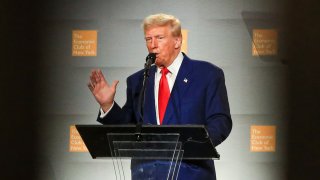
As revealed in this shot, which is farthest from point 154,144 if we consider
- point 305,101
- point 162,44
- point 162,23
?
point 305,101

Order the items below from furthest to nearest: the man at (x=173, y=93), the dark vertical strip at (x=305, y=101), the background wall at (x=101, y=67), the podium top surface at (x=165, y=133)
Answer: the background wall at (x=101, y=67) < the dark vertical strip at (x=305, y=101) < the man at (x=173, y=93) < the podium top surface at (x=165, y=133)

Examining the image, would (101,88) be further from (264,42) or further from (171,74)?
(264,42)

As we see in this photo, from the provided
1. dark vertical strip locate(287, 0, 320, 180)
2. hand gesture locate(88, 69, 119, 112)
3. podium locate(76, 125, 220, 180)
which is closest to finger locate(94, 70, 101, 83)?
hand gesture locate(88, 69, 119, 112)

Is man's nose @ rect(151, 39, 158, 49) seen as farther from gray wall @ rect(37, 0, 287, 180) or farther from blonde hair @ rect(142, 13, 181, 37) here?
gray wall @ rect(37, 0, 287, 180)

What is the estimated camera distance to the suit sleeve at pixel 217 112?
10.2 feet

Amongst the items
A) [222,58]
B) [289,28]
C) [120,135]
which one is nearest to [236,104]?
[222,58]

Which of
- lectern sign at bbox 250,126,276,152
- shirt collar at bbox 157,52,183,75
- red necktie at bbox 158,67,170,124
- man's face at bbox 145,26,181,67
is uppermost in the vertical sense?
man's face at bbox 145,26,181,67

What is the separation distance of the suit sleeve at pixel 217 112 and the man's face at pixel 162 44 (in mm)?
274

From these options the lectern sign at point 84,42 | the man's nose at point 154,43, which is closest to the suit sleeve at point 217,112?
the man's nose at point 154,43

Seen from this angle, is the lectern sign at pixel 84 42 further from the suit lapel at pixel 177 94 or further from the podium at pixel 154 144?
the podium at pixel 154 144

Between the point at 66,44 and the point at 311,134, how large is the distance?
168 centimetres

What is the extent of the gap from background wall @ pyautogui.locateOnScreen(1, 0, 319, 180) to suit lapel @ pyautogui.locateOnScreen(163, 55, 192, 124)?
56 cm

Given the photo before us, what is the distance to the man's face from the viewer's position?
3.44 meters

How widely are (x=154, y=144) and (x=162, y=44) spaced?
35.4 inches
